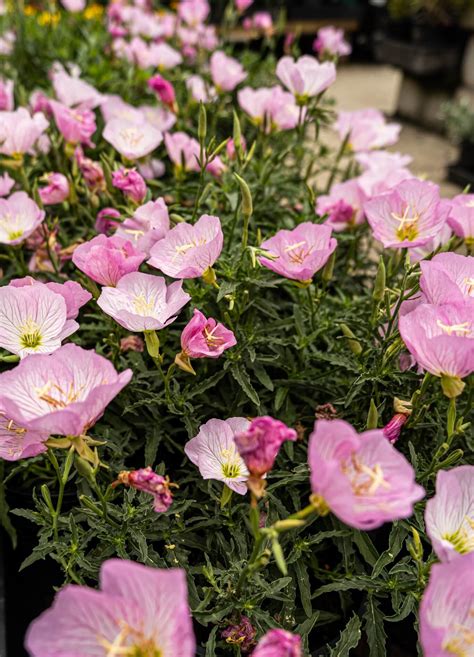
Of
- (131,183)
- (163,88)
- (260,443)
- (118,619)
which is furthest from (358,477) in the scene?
(163,88)

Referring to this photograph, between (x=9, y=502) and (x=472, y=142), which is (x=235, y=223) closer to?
(x=9, y=502)

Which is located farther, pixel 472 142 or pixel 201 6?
pixel 472 142

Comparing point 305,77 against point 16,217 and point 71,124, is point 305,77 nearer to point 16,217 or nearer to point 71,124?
point 71,124

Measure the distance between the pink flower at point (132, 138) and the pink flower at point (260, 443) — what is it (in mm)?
859

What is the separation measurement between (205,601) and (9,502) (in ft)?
1.64

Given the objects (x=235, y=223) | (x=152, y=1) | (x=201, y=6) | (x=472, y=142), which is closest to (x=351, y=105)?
(x=472, y=142)

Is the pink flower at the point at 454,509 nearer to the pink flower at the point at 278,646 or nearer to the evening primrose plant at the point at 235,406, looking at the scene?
the evening primrose plant at the point at 235,406

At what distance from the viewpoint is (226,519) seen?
957 millimetres

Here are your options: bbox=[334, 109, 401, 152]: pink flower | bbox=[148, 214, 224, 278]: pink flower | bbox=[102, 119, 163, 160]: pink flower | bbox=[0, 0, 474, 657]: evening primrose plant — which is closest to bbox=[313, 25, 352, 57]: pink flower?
bbox=[334, 109, 401, 152]: pink flower

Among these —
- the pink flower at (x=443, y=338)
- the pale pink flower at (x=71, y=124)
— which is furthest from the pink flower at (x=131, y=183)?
the pink flower at (x=443, y=338)

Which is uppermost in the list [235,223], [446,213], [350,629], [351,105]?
[446,213]

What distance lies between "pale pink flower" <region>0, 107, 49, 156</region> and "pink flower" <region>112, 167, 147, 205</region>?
255 mm

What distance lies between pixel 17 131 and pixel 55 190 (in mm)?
127

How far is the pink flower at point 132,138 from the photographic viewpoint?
4.45 feet
